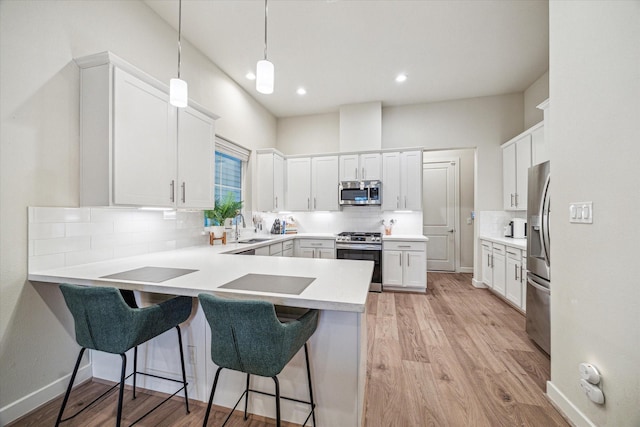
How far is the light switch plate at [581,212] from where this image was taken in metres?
1.43

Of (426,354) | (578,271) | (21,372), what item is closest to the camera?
(578,271)

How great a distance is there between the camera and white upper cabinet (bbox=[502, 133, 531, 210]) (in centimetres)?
362

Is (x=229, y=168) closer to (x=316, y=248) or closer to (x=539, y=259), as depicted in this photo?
(x=316, y=248)

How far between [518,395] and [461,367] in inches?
15.7

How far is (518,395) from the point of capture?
71.8 inches

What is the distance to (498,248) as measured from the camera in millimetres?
3805

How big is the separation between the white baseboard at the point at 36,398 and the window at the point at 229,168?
2243mm

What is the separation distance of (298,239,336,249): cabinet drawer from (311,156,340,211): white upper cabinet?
62 centimetres

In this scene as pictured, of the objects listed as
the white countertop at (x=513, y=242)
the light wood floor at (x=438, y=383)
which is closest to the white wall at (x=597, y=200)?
the light wood floor at (x=438, y=383)

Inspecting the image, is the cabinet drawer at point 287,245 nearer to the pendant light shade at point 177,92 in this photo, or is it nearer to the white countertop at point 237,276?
the white countertop at point 237,276

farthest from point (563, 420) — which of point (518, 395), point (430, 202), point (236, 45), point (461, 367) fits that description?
point (430, 202)

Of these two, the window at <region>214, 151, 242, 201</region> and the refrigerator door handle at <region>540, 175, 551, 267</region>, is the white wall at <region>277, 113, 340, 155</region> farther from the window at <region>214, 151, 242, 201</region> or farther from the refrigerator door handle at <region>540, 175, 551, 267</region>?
the refrigerator door handle at <region>540, 175, 551, 267</region>

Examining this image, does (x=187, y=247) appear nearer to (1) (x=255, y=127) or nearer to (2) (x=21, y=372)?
(2) (x=21, y=372)

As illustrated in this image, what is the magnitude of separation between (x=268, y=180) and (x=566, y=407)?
4179 mm
